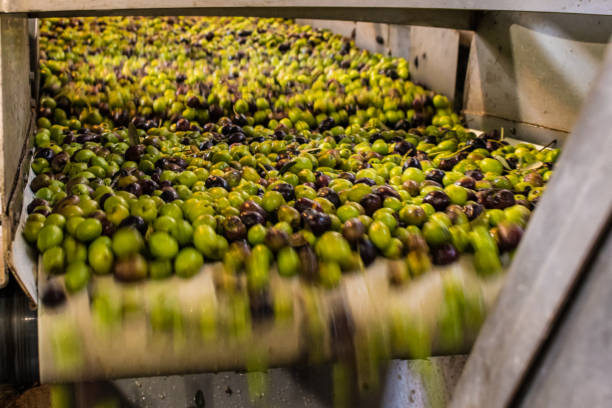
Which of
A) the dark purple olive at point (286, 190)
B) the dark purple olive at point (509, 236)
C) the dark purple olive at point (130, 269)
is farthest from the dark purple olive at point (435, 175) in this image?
the dark purple olive at point (130, 269)

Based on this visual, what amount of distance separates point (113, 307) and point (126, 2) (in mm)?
1733

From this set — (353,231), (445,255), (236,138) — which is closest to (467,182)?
(445,255)

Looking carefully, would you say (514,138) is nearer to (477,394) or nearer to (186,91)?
(186,91)

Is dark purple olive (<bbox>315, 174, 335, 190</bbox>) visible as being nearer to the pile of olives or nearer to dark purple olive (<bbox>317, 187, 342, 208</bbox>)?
the pile of olives

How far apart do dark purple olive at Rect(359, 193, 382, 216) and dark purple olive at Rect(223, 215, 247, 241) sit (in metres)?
0.62

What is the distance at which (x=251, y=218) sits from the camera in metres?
2.29

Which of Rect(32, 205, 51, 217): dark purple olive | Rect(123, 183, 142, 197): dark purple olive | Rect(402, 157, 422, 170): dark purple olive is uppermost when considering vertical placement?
Rect(402, 157, 422, 170): dark purple olive

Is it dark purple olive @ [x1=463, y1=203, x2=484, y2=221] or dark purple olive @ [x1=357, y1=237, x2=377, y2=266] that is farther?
dark purple olive @ [x1=463, y1=203, x2=484, y2=221]

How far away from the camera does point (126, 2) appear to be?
9.16 ft

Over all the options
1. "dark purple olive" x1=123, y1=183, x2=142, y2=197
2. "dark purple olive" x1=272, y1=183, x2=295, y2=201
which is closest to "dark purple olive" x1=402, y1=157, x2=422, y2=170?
"dark purple olive" x1=272, y1=183, x2=295, y2=201

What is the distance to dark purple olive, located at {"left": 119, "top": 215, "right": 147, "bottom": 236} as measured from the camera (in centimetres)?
220

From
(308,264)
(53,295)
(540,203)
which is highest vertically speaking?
(540,203)

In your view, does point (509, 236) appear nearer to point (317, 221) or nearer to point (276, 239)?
point (317, 221)

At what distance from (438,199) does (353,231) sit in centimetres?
60
